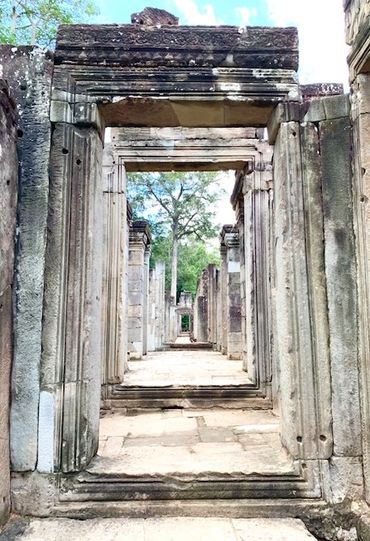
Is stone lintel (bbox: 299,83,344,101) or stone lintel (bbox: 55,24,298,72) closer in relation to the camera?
stone lintel (bbox: 55,24,298,72)

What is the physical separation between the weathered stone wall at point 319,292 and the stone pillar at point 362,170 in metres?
0.06

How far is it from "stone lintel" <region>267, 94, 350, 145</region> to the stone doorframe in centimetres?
10

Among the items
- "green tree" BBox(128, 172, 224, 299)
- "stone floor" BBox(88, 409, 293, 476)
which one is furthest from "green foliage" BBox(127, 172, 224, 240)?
"stone floor" BBox(88, 409, 293, 476)

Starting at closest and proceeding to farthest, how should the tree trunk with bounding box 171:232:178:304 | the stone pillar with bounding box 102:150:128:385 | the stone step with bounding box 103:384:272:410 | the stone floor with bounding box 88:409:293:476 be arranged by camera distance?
the stone floor with bounding box 88:409:293:476 → the stone step with bounding box 103:384:272:410 → the stone pillar with bounding box 102:150:128:385 → the tree trunk with bounding box 171:232:178:304

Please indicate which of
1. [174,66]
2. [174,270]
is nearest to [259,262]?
[174,66]

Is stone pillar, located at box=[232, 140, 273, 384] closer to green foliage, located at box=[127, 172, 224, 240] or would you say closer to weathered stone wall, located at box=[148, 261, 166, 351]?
weathered stone wall, located at box=[148, 261, 166, 351]

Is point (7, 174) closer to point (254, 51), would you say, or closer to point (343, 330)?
point (254, 51)

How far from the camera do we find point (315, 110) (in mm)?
→ 3109

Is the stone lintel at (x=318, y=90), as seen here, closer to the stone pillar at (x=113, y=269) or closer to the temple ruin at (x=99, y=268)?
the temple ruin at (x=99, y=268)

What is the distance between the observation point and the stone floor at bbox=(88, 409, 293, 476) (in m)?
2.95

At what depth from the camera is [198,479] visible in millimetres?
2811

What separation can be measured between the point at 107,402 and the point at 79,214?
3.00 meters

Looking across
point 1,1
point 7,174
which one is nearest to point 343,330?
point 7,174

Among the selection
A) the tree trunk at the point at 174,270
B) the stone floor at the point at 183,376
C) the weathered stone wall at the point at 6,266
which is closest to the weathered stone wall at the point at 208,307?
the tree trunk at the point at 174,270
